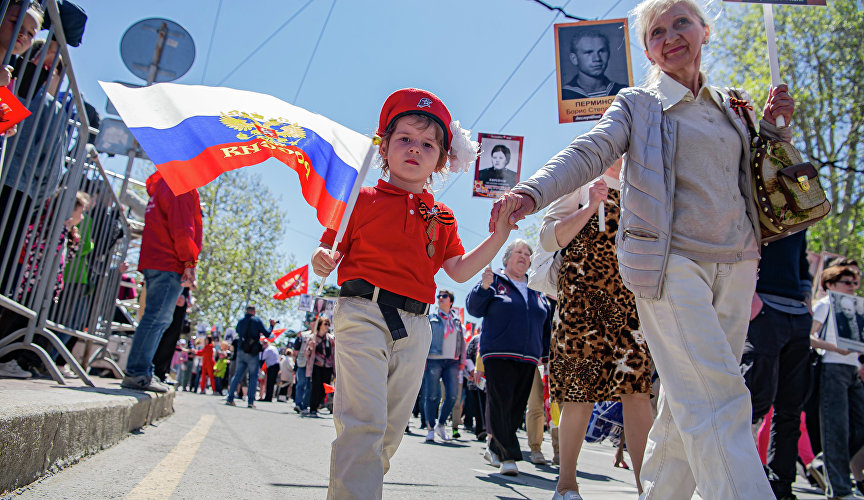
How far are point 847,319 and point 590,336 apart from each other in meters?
3.46

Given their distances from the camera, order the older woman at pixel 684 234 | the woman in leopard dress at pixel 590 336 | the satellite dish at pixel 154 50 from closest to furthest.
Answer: the older woman at pixel 684 234
the woman in leopard dress at pixel 590 336
the satellite dish at pixel 154 50

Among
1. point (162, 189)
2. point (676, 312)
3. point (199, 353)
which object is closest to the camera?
point (676, 312)

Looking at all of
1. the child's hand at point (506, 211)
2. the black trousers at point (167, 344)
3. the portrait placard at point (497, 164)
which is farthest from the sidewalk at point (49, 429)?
the portrait placard at point (497, 164)

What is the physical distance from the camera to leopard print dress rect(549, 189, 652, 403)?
149 inches

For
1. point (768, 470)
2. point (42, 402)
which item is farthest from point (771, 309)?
point (42, 402)

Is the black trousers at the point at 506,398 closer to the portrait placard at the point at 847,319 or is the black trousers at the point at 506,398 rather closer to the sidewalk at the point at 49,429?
the portrait placard at the point at 847,319

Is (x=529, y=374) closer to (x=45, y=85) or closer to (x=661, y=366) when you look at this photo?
(x=661, y=366)

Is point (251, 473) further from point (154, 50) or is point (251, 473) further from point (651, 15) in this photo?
point (154, 50)

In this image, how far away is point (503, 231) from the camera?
262 centimetres

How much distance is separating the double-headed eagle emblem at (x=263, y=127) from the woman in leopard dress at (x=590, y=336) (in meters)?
1.64

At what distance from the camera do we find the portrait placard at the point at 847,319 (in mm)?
5824

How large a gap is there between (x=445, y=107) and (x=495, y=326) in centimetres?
349

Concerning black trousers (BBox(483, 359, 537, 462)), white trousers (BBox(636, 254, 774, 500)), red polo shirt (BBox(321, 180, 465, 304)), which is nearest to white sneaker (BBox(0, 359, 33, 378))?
red polo shirt (BBox(321, 180, 465, 304))

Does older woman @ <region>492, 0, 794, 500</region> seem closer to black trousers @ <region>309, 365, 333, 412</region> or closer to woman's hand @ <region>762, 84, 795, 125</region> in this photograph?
woman's hand @ <region>762, 84, 795, 125</region>
